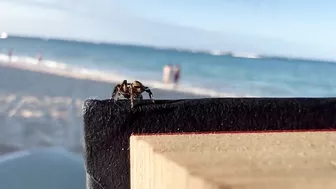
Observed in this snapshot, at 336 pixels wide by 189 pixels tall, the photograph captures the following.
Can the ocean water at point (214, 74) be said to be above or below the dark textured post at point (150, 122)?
above

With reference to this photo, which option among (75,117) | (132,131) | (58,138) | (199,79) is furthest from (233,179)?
(199,79)

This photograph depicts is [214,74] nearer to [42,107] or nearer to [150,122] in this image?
[42,107]

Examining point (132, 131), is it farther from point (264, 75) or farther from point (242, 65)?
point (242, 65)

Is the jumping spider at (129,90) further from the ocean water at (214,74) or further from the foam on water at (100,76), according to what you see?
the ocean water at (214,74)

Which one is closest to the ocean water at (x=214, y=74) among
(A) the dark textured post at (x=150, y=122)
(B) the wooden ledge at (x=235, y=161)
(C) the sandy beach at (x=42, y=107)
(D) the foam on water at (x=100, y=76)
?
(D) the foam on water at (x=100, y=76)

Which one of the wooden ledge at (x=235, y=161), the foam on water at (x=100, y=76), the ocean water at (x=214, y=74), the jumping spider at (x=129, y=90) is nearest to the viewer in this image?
the wooden ledge at (x=235, y=161)

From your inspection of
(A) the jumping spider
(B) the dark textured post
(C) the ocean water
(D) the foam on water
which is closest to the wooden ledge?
(B) the dark textured post

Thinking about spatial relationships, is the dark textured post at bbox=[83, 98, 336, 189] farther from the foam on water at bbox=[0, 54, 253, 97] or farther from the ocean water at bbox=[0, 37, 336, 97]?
the ocean water at bbox=[0, 37, 336, 97]
